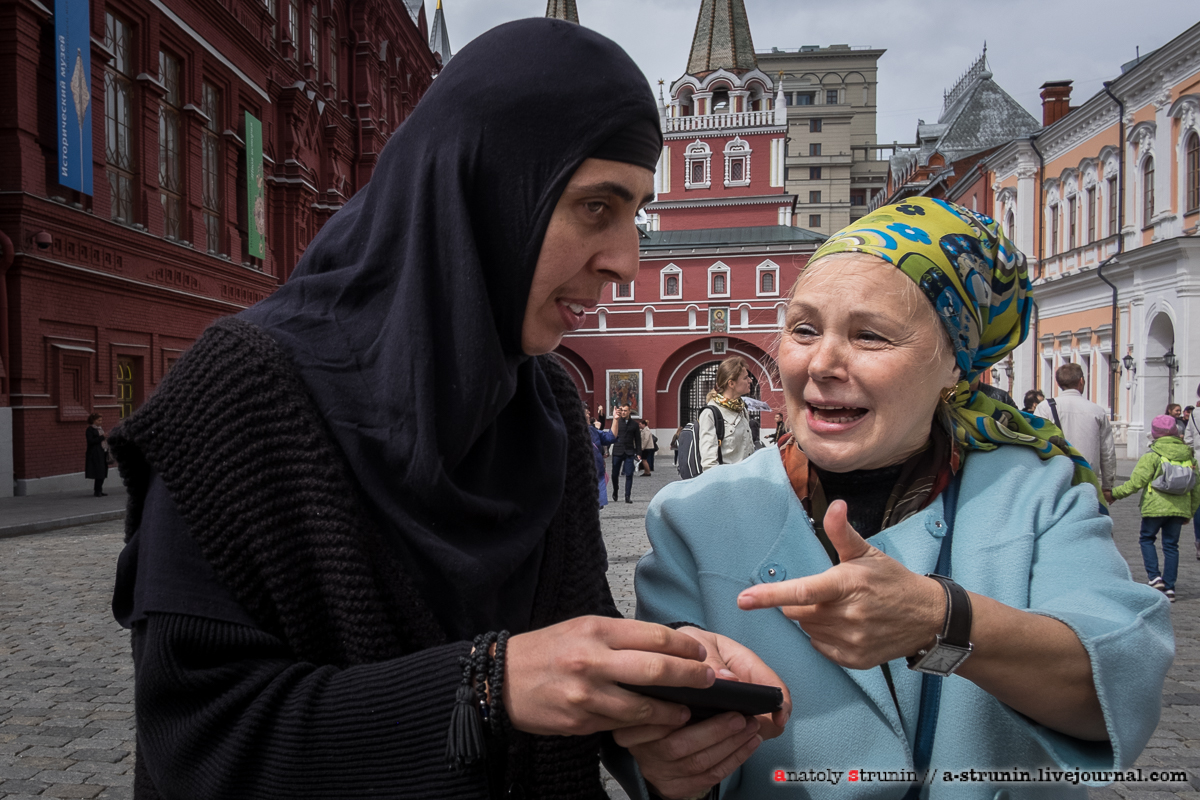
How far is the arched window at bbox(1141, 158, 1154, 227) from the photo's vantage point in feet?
69.3

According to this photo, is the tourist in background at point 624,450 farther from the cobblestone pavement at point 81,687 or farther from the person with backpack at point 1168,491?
the person with backpack at point 1168,491

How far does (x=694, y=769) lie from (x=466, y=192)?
85 centimetres

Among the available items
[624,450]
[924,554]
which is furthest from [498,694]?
[624,450]

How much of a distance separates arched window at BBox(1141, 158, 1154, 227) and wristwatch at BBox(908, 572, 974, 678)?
78.5 feet

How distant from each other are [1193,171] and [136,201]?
2152 centimetres

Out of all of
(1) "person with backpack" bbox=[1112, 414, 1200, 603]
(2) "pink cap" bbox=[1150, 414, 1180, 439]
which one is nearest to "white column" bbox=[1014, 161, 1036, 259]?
(2) "pink cap" bbox=[1150, 414, 1180, 439]

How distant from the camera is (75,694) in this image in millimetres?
4500

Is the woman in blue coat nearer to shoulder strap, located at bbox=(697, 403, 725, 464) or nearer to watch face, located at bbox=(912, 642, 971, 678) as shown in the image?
watch face, located at bbox=(912, 642, 971, 678)

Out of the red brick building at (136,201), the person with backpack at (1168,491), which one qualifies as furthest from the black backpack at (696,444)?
the red brick building at (136,201)

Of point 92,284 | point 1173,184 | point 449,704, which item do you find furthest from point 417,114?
point 1173,184

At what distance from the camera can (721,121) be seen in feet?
130

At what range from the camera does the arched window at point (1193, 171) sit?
19047 mm

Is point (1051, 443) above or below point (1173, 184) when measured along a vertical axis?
below

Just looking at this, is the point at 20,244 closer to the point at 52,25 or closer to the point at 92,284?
the point at 92,284
